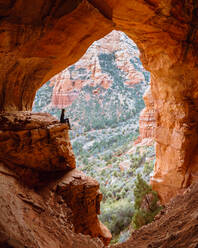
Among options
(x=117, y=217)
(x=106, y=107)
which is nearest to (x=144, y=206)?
(x=117, y=217)

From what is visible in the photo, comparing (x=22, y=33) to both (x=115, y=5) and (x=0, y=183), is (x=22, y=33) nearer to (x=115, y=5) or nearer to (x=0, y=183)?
(x=115, y=5)

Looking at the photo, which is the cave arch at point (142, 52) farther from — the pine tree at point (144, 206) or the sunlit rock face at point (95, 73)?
the sunlit rock face at point (95, 73)

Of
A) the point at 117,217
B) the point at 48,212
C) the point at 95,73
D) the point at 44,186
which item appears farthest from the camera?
the point at 95,73

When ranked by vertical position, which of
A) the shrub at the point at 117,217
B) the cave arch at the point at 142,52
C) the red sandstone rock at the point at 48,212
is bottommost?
the shrub at the point at 117,217

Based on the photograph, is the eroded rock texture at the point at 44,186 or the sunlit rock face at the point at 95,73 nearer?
the eroded rock texture at the point at 44,186

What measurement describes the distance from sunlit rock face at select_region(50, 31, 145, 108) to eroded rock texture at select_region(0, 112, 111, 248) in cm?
4071

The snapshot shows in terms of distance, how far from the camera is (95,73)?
48.8 m

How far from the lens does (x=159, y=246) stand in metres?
2.34

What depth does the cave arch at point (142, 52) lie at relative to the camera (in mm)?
4824

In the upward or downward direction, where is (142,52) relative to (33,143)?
upward

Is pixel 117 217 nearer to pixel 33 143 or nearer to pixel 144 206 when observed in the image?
pixel 144 206

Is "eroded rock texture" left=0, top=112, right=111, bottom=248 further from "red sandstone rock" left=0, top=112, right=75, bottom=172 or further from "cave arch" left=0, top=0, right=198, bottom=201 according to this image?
"cave arch" left=0, top=0, right=198, bottom=201

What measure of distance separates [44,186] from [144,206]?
5.82 metres

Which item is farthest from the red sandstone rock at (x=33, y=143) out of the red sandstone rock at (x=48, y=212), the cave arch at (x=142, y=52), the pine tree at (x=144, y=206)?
the pine tree at (x=144, y=206)
